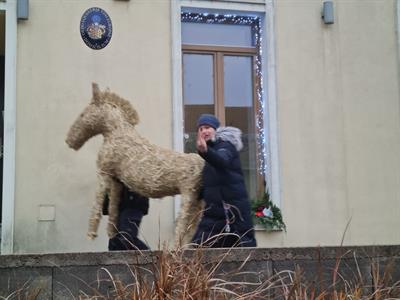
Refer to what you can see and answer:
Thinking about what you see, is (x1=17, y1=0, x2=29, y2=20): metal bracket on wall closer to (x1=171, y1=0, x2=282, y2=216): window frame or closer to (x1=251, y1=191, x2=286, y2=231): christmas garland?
(x1=171, y1=0, x2=282, y2=216): window frame

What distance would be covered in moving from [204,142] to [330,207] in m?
4.23

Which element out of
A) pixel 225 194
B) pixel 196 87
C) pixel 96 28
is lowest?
pixel 225 194

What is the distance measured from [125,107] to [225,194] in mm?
1578

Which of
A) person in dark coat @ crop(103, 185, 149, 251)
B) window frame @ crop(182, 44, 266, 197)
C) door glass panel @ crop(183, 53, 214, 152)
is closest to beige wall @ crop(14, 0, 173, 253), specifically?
door glass panel @ crop(183, 53, 214, 152)

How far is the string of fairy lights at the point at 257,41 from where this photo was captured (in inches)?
356

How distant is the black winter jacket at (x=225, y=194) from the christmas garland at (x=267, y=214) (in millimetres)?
3249

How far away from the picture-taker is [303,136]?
8984mm

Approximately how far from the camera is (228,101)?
9.22 meters

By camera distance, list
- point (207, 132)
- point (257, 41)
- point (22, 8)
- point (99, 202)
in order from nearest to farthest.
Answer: point (207, 132), point (99, 202), point (22, 8), point (257, 41)

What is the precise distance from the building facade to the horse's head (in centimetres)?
→ 180

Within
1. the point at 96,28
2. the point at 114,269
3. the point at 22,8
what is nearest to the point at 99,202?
the point at 114,269

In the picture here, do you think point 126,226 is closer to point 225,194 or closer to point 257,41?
point 225,194

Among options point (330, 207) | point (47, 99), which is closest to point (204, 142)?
point (47, 99)

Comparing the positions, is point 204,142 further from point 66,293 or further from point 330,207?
point 330,207
